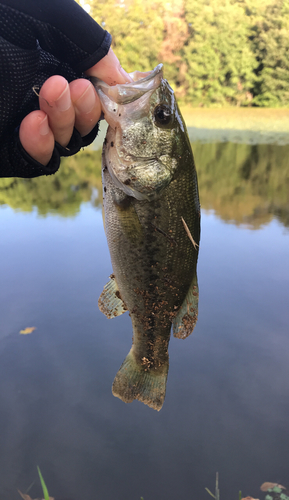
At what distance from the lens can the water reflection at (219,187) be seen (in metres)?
13.9

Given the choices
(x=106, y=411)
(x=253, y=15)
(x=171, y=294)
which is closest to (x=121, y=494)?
(x=106, y=411)

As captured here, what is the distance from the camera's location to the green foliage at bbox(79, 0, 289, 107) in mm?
37125

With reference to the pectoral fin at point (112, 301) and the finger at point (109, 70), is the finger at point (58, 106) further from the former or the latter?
the pectoral fin at point (112, 301)

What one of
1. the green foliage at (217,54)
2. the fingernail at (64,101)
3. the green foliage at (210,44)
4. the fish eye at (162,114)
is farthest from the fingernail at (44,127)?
the green foliage at (217,54)

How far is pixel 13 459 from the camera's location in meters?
Result: 4.96

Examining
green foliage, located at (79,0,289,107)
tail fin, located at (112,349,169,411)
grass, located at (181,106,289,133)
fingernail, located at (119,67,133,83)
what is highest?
green foliage, located at (79,0,289,107)

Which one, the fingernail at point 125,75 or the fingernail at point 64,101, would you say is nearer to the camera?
the fingernail at point 64,101

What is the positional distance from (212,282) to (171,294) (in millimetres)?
6623

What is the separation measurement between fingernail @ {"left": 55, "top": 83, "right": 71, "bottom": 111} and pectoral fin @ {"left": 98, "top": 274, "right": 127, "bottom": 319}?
4.34 ft

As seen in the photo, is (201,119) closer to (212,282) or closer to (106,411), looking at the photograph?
(212,282)

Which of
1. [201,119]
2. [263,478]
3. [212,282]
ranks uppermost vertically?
[201,119]

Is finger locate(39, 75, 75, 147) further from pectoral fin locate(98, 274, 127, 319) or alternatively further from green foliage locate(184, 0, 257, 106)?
green foliage locate(184, 0, 257, 106)

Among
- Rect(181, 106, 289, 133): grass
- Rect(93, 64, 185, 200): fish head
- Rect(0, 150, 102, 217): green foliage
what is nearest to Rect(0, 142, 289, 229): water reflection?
Rect(0, 150, 102, 217): green foliage

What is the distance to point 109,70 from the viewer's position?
2.21 metres
